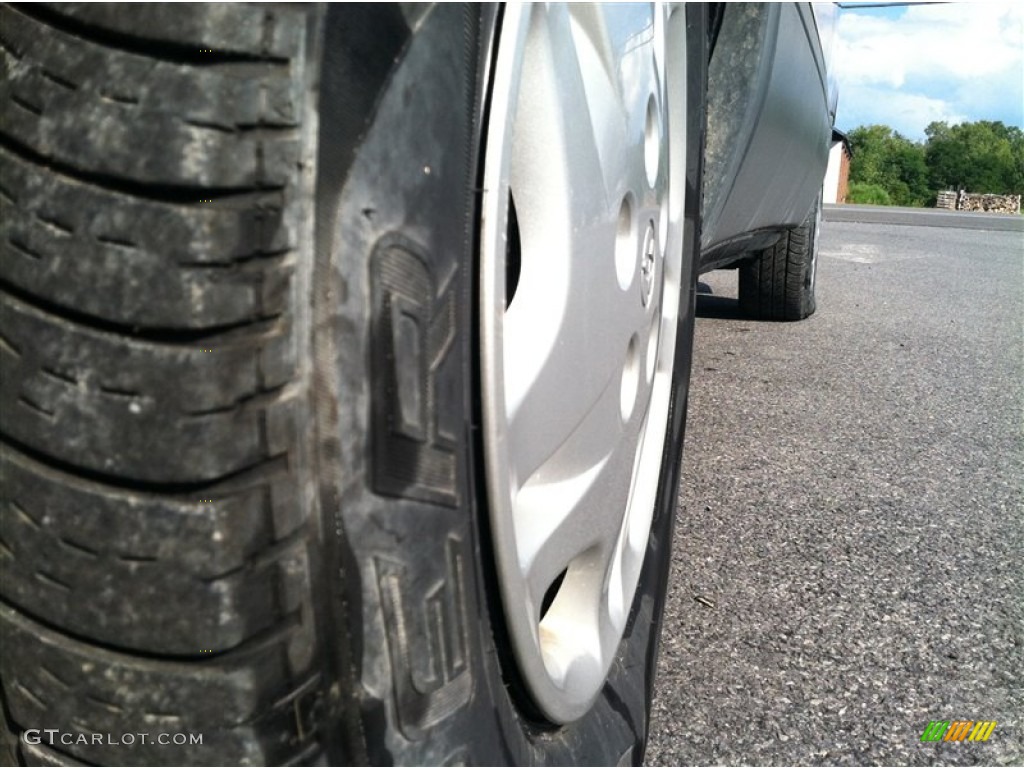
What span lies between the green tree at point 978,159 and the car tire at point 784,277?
2299 inches

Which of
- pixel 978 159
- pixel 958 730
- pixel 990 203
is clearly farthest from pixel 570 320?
pixel 978 159

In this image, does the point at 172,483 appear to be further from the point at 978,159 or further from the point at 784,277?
the point at 978,159

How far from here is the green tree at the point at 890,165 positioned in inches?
2494

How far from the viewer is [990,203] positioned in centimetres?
3853

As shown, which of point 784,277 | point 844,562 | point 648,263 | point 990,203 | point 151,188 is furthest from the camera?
point 990,203

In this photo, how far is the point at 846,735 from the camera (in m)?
1.17

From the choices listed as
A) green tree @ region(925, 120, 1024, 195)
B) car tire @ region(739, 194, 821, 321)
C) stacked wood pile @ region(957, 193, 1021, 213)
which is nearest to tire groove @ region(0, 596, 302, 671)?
car tire @ region(739, 194, 821, 321)

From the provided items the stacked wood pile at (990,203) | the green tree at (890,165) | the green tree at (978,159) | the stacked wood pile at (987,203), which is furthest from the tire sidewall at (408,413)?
the green tree at (890,165)

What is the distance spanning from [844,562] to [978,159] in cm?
6635

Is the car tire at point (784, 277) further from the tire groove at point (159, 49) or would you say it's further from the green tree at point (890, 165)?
the green tree at point (890, 165)

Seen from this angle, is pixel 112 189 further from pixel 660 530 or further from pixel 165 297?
pixel 660 530

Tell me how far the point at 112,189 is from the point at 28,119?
70 mm

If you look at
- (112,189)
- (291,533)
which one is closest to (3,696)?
(291,533)

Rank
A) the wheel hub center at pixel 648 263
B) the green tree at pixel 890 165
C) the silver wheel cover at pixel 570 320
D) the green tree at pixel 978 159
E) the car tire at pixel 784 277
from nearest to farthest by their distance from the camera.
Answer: the silver wheel cover at pixel 570 320 < the wheel hub center at pixel 648 263 < the car tire at pixel 784 277 < the green tree at pixel 978 159 < the green tree at pixel 890 165
